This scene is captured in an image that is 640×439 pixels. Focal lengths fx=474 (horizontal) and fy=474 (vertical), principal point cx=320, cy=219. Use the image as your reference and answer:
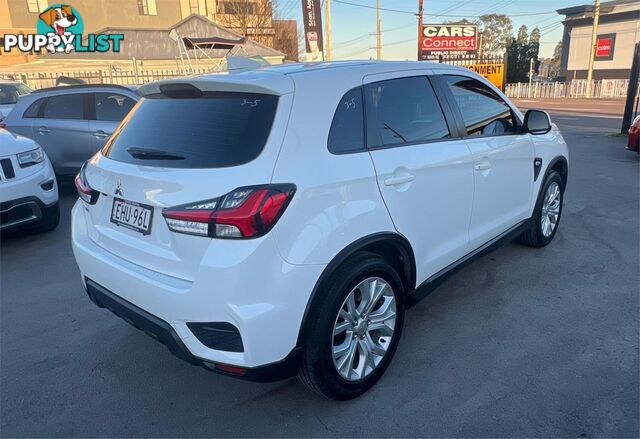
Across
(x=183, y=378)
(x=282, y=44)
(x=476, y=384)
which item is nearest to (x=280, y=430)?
(x=183, y=378)

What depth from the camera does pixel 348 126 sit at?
250 cm

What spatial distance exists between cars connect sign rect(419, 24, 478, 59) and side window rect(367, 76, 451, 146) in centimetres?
2435

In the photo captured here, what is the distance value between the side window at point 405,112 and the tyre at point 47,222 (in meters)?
4.24

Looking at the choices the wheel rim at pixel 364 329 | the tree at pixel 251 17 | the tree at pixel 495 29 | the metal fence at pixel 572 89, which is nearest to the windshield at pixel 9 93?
the wheel rim at pixel 364 329

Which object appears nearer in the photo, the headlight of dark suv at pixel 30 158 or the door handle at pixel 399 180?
the door handle at pixel 399 180

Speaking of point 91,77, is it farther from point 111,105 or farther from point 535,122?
point 535,122

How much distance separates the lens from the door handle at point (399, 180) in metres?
2.57

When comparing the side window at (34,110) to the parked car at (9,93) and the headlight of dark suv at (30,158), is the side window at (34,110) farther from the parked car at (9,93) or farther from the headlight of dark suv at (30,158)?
the parked car at (9,93)

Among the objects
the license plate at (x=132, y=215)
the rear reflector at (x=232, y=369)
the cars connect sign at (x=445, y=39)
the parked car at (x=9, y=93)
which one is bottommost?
the rear reflector at (x=232, y=369)

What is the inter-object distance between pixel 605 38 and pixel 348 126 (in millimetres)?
46233

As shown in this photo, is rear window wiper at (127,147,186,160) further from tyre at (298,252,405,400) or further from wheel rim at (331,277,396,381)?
wheel rim at (331,277,396,381)

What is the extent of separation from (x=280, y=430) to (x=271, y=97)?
5.55ft

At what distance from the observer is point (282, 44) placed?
40531mm

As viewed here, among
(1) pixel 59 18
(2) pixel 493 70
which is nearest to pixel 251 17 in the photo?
(1) pixel 59 18
